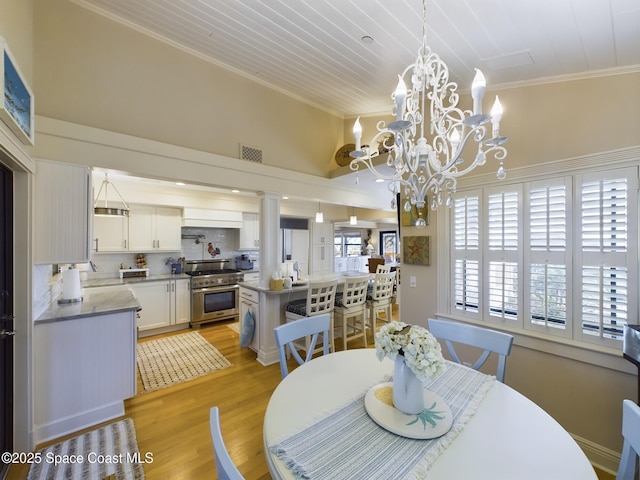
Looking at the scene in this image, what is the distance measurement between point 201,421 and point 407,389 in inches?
80.0

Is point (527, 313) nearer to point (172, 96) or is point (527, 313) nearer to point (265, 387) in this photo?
point (265, 387)

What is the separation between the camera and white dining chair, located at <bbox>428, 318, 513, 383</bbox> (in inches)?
63.3

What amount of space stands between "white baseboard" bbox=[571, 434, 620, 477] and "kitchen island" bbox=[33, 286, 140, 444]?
3578 millimetres

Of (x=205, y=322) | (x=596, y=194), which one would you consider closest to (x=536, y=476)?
(x=596, y=194)

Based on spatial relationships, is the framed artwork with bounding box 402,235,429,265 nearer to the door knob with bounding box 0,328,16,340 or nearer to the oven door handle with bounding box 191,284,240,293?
the oven door handle with bounding box 191,284,240,293

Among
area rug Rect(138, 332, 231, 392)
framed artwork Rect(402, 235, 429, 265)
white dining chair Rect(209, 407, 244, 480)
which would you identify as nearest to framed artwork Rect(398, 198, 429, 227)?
framed artwork Rect(402, 235, 429, 265)

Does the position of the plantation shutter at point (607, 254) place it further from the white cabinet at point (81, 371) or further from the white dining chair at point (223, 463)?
the white cabinet at point (81, 371)

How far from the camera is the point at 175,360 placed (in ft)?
11.3

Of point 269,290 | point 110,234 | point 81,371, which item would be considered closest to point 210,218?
point 110,234

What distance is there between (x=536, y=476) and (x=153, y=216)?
17.7ft

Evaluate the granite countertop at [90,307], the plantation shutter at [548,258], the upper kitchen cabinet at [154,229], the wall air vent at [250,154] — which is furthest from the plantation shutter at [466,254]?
the upper kitchen cabinet at [154,229]

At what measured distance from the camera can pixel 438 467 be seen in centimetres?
88

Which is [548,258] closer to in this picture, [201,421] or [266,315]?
[266,315]

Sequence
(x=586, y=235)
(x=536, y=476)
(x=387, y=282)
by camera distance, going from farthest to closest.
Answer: (x=387, y=282) → (x=586, y=235) → (x=536, y=476)
